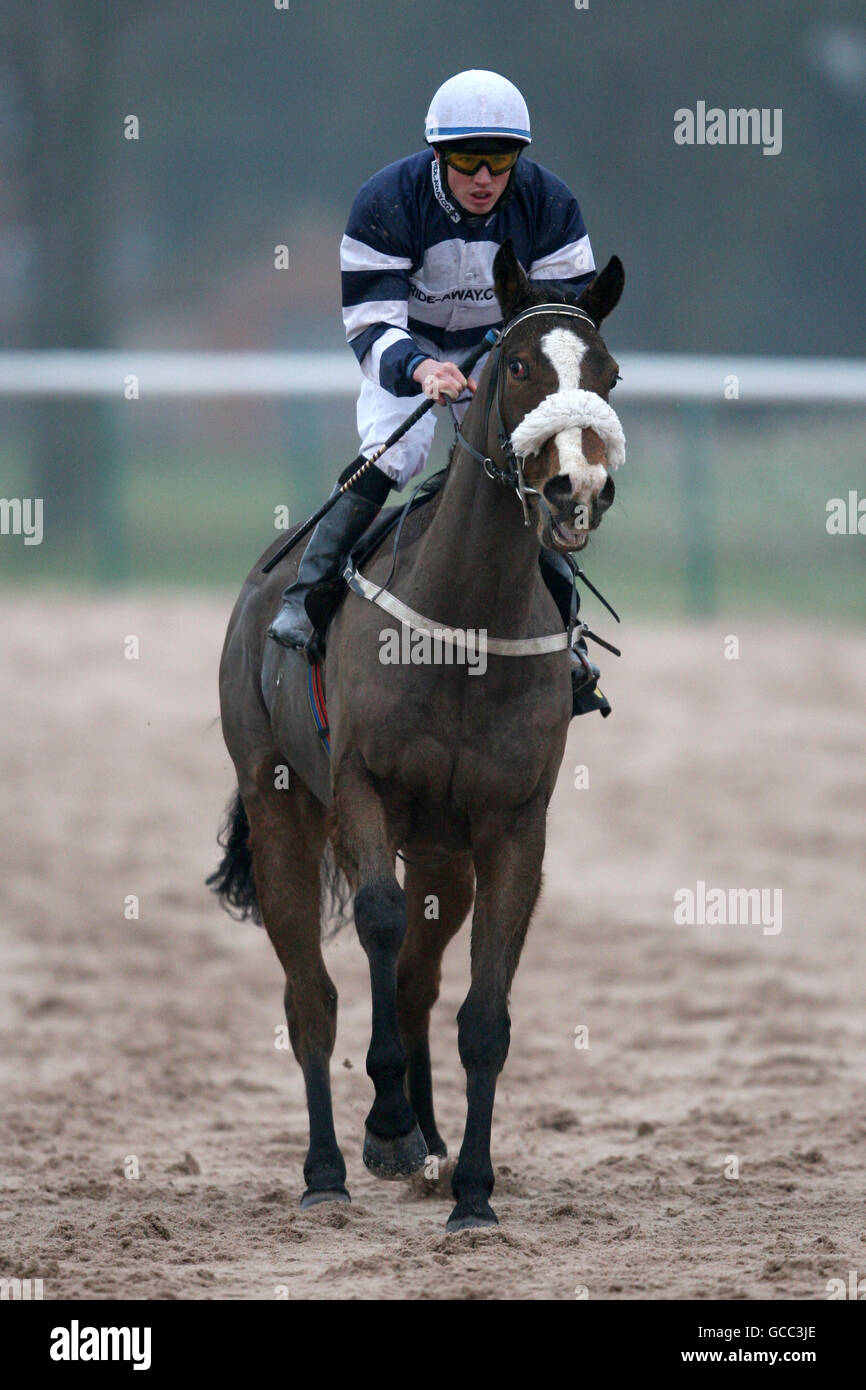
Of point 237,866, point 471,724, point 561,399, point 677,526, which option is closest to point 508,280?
point 561,399

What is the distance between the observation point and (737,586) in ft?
49.3

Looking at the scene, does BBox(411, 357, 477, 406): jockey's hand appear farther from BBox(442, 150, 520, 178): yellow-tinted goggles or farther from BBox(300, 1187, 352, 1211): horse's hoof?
BBox(300, 1187, 352, 1211): horse's hoof

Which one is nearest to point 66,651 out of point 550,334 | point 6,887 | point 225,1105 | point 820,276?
point 6,887

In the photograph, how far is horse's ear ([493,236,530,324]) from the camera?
192 inches

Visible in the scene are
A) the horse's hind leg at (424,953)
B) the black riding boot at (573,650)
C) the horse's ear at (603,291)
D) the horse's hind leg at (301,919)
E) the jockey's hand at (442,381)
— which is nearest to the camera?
the horse's ear at (603,291)

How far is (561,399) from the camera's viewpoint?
459cm

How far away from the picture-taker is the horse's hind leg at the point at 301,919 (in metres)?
6.03

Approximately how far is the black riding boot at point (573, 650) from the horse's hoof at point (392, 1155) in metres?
1.25

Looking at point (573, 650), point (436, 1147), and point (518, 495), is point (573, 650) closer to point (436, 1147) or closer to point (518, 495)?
point (518, 495)

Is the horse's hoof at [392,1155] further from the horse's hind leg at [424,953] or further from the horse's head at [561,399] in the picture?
the horse's head at [561,399]

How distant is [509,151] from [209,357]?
11161 millimetres

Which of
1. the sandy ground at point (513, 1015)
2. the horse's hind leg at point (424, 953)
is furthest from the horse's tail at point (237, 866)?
the horse's hind leg at point (424, 953)

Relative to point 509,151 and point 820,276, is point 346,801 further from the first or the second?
point 820,276

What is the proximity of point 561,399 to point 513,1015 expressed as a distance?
4.54 metres
